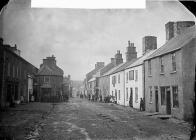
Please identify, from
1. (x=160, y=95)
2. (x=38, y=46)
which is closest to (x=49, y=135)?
(x=38, y=46)

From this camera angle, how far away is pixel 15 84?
16.6m

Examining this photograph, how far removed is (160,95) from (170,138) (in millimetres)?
5890

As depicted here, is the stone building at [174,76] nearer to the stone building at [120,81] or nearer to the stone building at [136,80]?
the stone building at [136,80]

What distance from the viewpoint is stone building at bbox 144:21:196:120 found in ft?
33.7

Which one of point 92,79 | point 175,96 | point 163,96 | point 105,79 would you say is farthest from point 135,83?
point 92,79

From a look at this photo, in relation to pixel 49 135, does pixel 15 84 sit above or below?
above

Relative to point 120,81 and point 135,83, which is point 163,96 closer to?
point 135,83

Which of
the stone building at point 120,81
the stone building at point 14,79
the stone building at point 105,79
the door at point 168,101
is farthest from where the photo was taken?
the stone building at point 105,79

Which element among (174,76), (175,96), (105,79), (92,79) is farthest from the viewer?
(92,79)

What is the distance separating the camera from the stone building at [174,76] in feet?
33.7

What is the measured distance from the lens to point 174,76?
37.9ft

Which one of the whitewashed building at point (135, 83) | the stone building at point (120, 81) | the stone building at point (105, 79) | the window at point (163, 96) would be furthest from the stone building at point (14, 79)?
the stone building at point (105, 79)

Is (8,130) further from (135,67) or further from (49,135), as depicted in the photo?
(135,67)

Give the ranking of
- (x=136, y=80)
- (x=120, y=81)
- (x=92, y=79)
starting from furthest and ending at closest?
1. (x=92, y=79)
2. (x=120, y=81)
3. (x=136, y=80)
